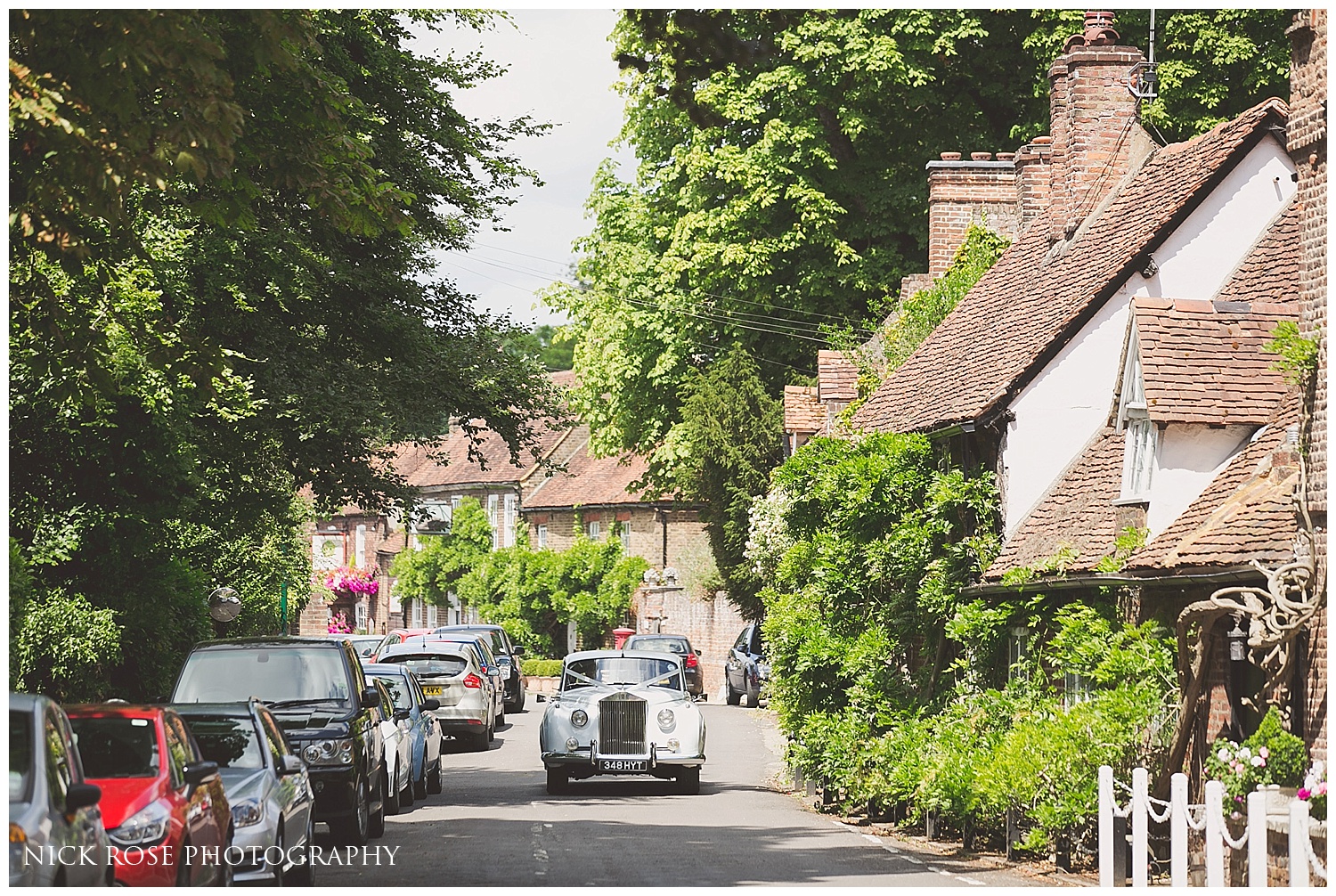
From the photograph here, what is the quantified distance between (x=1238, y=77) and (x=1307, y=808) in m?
25.1

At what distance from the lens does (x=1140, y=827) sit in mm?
Result: 13195

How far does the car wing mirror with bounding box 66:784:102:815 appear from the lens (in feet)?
27.3

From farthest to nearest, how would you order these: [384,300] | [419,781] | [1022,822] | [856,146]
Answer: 1. [856,146]
2. [384,300]
3. [419,781]
4. [1022,822]

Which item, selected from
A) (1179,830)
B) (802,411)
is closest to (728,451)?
(802,411)

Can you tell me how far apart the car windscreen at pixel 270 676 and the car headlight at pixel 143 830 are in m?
6.96

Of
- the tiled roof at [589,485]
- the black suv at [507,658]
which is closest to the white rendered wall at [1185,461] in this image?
the black suv at [507,658]

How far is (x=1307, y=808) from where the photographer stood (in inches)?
429

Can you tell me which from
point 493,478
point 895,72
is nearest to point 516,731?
point 895,72

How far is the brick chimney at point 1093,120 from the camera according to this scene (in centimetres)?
2338

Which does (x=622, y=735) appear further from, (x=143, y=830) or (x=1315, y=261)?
(x=143, y=830)

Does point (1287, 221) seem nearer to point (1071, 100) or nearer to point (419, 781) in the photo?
point (1071, 100)

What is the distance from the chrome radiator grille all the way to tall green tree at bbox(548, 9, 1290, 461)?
42.7ft

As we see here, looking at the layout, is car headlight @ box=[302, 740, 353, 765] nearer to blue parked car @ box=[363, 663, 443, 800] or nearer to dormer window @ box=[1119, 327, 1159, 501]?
blue parked car @ box=[363, 663, 443, 800]

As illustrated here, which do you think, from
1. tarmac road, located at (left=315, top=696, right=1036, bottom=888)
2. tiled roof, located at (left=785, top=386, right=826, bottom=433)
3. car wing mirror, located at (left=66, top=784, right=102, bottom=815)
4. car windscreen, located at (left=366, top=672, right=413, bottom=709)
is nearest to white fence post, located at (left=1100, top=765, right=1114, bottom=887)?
tarmac road, located at (left=315, top=696, right=1036, bottom=888)
